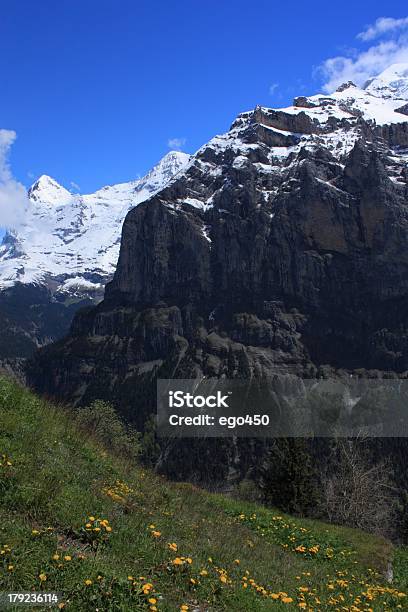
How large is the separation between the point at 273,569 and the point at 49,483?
24.3ft

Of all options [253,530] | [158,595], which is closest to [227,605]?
[158,595]

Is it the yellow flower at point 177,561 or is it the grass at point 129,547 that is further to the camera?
the yellow flower at point 177,561

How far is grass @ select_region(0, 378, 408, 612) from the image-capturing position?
9328mm

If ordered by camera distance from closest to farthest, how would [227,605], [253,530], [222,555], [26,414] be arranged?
1. [227,605]
2. [222,555]
3. [26,414]
4. [253,530]

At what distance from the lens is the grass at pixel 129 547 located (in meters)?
9.33

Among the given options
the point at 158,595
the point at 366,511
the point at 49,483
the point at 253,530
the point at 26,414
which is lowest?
the point at 366,511

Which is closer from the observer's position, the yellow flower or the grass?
the grass

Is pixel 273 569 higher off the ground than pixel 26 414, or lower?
lower

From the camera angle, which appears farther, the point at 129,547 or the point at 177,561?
the point at 129,547

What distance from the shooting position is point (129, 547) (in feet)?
37.9

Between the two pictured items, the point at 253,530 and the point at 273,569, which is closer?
the point at 273,569

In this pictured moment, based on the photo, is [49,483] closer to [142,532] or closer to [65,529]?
[65,529]

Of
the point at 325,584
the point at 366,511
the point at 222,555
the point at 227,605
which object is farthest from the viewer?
the point at 366,511

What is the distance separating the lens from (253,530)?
21.6m
